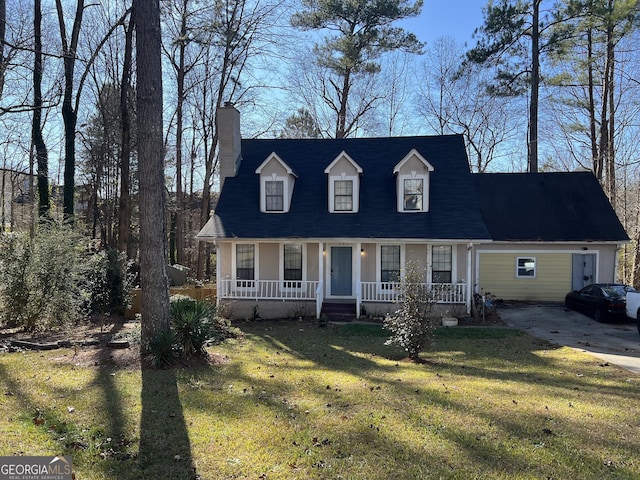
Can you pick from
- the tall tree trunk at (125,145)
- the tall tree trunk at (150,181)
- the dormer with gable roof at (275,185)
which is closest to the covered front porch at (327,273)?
the dormer with gable roof at (275,185)

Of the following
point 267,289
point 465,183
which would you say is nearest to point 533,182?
point 465,183

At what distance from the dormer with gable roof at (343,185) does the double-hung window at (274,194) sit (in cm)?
190

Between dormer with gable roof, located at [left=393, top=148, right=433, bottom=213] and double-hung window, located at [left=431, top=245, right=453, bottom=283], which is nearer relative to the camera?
double-hung window, located at [left=431, top=245, right=453, bottom=283]

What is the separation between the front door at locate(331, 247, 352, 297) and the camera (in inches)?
618

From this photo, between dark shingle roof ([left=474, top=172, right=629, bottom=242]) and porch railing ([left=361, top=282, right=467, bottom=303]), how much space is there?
14.9 feet

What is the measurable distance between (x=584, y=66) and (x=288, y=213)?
1883 cm

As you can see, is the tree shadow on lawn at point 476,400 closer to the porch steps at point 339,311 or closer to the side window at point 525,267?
the porch steps at point 339,311

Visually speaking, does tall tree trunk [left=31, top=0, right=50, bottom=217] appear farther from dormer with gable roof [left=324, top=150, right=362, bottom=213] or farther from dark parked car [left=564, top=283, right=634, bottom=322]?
dark parked car [left=564, top=283, right=634, bottom=322]

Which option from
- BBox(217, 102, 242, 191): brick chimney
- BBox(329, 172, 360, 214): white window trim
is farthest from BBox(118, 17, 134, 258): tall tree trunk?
BBox(329, 172, 360, 214): white window trim

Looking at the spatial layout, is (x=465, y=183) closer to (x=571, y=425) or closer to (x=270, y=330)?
(x=270, y=330)

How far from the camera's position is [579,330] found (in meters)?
12.7

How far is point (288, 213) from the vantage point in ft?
52.1

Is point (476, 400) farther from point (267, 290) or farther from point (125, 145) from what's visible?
point (125, 145)

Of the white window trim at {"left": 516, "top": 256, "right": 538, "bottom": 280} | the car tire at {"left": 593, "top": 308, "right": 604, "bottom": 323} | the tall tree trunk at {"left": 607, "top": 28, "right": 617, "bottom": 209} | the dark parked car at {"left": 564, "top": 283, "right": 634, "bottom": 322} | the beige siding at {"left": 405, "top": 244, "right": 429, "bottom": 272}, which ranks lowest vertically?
the car tire at {"left": 593, "top": 308, "right": 604, "bottom": 323}
